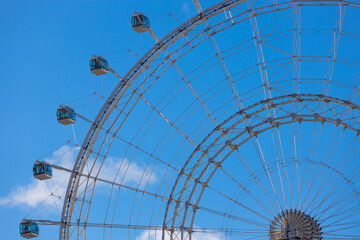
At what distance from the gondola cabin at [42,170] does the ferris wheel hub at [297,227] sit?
21380 mm

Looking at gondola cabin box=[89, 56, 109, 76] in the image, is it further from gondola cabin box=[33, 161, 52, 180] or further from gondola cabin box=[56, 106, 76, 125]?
gondola cabin box=[33, 161, 52, 180]

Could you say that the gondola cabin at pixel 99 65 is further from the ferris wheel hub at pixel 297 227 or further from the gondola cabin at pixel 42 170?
the ferris wheel hub at pixel 297 227

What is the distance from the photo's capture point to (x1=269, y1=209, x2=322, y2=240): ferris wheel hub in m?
50.4

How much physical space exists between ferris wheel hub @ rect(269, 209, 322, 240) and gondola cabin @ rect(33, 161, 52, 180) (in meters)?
21.4

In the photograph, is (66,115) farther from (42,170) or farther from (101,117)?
(42,170)

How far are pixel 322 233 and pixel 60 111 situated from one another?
2594 cm

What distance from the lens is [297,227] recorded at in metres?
50.6

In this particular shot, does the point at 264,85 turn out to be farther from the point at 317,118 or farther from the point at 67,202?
the point at 67,202

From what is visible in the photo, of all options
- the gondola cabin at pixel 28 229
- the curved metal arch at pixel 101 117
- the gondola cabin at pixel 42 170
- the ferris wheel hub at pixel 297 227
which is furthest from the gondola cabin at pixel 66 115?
the ferris wheel hub at pixel 297 227

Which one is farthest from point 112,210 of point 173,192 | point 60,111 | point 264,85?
point 264,85

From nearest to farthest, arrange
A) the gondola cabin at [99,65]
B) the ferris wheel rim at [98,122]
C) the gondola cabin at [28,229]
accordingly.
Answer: the ferris wheel rim at [98,122] < the gondola cabin at [99,65] < the gondola cabin at [28,229]

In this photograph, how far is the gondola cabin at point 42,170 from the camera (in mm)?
49062

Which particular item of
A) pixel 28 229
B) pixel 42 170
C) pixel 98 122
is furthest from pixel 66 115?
pixel 28 229

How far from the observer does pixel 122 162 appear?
51062 millimetres
